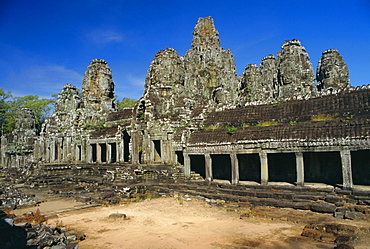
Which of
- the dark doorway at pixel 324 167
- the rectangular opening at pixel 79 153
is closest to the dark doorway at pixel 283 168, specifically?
the dark doorway at pixel 324 167

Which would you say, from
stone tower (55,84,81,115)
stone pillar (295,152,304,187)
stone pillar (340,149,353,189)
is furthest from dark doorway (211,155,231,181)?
stone tower (55,84,81,115)

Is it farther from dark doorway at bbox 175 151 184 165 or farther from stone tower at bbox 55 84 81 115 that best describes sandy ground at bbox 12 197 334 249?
stone tower at bbox 55 84 81 115

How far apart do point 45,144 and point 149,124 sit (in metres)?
20.9

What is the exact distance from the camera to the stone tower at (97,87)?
116 feet

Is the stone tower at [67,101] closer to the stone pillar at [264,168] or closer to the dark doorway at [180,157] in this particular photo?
the dark doorway at [180,157]

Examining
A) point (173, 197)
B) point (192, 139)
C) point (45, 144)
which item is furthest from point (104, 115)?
point (173, 197)

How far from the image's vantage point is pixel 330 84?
81.9 ft

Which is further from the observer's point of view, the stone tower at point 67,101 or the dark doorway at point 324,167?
the stone tower at point 67,101

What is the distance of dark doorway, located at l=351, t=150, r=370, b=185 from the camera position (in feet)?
44.3

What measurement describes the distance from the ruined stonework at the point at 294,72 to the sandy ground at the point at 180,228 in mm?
14781

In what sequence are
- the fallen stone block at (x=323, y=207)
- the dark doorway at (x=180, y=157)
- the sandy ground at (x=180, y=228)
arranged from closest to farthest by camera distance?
the sandy ground at (x=180, y=228)
the fallen stone block at (x=323, y=207)
the dark doorway at (x=180, y=157)

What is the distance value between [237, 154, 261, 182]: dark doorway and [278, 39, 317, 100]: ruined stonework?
8.55 metres

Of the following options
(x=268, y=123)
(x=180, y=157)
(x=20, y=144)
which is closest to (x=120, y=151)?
(x=180, y=157)

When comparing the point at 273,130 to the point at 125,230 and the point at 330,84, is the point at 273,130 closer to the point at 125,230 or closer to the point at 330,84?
the point at 125,230
